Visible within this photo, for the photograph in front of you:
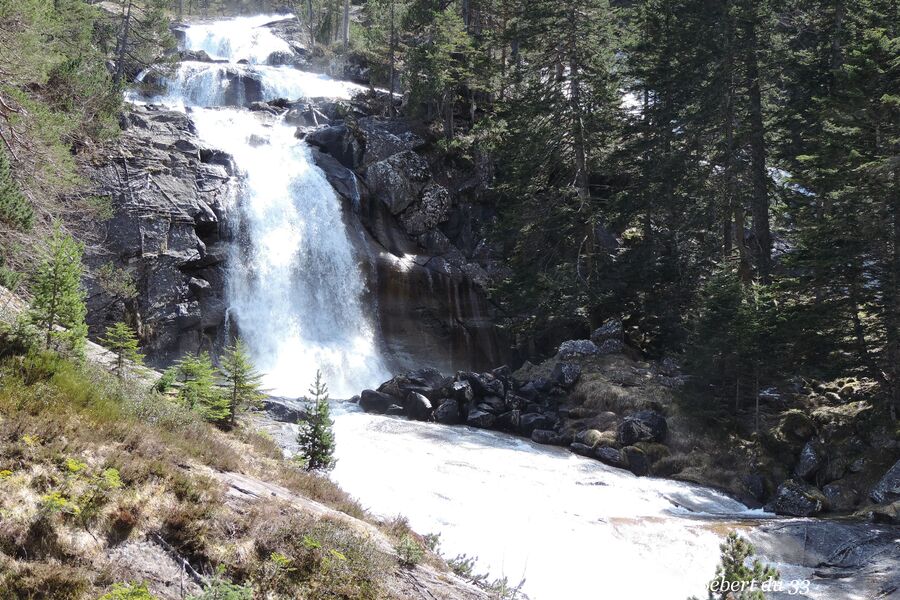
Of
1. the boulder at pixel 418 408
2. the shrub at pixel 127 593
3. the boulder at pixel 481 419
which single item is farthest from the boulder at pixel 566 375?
the shrub at pixel 127 593

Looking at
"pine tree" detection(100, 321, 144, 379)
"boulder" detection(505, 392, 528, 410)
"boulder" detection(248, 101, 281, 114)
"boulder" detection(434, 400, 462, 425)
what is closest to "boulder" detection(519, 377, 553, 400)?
"boulder" detection(505, 392, 528, 410)

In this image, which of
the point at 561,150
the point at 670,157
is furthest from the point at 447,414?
the point at 670,157

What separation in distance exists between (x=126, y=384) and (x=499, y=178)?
90.1ft

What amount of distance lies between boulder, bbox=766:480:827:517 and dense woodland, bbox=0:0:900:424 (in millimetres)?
3440

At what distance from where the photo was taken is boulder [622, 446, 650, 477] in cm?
1547

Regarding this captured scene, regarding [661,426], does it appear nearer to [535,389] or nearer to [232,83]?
[535,389]

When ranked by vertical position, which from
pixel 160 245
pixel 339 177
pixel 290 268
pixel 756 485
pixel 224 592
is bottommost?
pixel 756 485

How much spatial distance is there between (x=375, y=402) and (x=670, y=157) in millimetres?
16126

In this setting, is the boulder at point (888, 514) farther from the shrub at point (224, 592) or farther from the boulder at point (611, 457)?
the shrub at point (224, 592)

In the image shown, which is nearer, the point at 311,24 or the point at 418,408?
the point at 418,408

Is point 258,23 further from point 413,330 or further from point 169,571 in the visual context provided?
point 169,571

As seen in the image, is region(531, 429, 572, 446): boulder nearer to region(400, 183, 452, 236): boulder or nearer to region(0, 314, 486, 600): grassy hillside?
region(0, 314, 486, 600): grassy hillside

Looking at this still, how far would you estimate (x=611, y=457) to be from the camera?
16156 mm

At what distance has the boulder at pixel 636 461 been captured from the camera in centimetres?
1547
